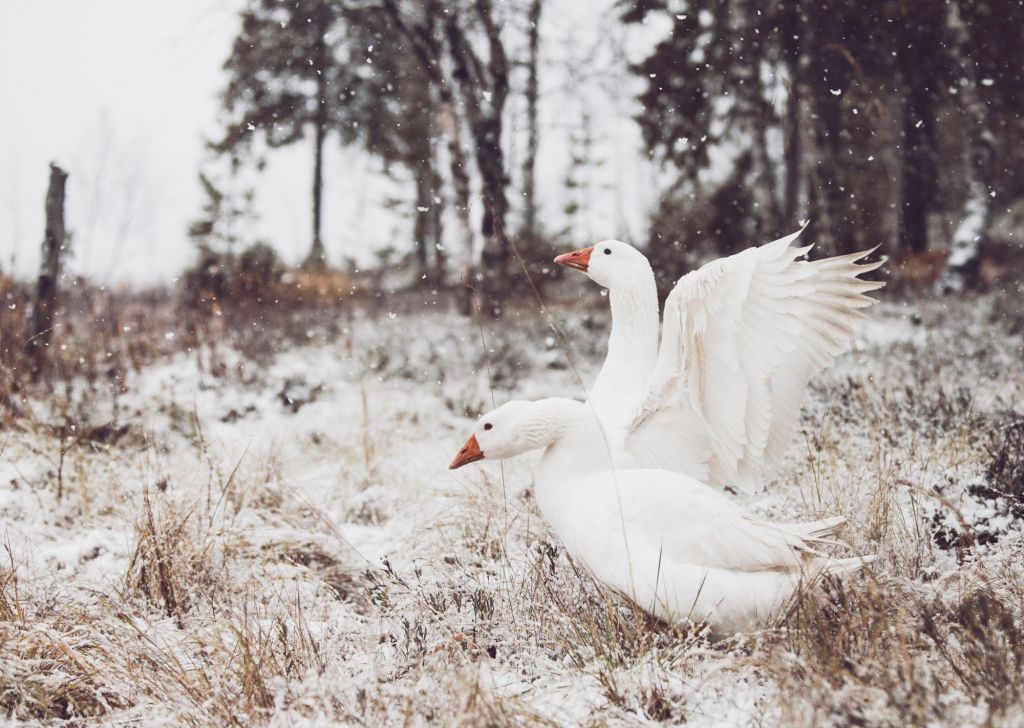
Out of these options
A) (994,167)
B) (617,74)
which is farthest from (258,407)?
(994,167)

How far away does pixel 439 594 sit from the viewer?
2.59 meters

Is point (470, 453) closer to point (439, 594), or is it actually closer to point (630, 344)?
point (439, 594)

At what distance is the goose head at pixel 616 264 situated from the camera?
3.11 m

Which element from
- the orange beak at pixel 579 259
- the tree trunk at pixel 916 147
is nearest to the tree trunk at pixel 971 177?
the tree trunk at pixel 916 147

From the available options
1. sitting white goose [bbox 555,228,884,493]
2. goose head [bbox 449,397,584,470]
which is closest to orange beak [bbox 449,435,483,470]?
goose head [bbox 449,397,584,470]

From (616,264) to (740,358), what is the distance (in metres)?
0.77

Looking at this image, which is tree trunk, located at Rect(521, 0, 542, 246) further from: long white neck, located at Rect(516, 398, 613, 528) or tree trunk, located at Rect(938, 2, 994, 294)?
long white neck, located at Rect(516, 398, 613, 528)

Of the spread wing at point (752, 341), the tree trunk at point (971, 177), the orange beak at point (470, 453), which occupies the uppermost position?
the tree trunk at point (971, 177)

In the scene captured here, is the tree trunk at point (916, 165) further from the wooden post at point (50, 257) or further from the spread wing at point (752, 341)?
the wooden post at point (50, 257)

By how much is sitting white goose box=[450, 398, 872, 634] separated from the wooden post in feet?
19.0

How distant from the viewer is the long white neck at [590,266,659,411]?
302cm

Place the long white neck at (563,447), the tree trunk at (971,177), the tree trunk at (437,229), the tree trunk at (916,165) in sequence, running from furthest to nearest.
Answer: the tree trunk at (437,229)
the tree trunk at (916,165)
the tree trunk at (971,177)
the long white neck at (563,447)

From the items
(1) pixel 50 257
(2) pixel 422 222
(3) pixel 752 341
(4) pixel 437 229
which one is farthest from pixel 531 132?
(3) pixel 752 341

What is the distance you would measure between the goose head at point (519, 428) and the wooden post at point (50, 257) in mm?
5278
